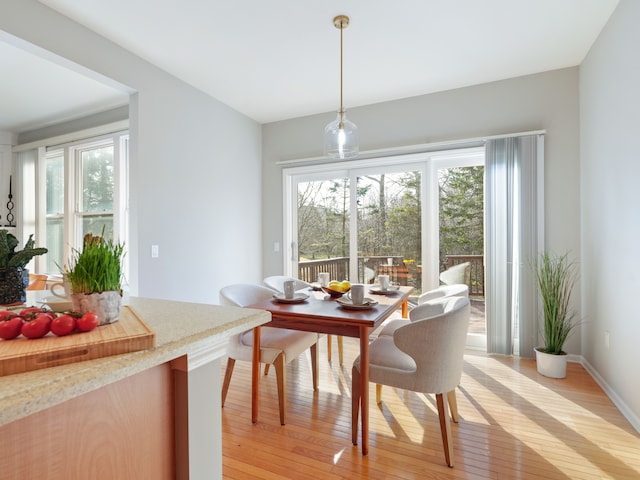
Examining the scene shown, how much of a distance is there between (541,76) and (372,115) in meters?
1.60

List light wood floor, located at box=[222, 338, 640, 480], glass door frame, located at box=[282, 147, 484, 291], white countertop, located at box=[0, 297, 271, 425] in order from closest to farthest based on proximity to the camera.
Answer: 1. white countertop, located at box=[0, 297, 271, 425]
2. light wood floor, located at box=[222, 338, 640, 480]
3. glass door frame, located at box=[282, 147, 484, 291]

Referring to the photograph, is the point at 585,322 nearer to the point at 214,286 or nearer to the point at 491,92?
the point at 491,92

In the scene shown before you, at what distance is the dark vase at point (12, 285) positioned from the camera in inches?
41.6

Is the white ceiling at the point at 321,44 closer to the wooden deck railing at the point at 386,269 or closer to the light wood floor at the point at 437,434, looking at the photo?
the wooden deck railing at the point at 386,269

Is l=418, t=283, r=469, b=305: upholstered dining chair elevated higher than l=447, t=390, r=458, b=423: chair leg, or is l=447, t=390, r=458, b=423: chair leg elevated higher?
l=418, t=283, r=469, b=305: upholstered dining chair

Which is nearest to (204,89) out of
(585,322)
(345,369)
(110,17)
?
(110,17)

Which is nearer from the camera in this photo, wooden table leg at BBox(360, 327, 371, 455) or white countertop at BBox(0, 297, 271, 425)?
white countertop at BBox(0, 297, 271, 425)

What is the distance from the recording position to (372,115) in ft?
12.6

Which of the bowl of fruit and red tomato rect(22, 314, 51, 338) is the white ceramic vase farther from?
the bowl of fruit

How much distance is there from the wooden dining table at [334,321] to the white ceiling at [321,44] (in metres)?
1.92

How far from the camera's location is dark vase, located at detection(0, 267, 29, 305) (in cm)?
106

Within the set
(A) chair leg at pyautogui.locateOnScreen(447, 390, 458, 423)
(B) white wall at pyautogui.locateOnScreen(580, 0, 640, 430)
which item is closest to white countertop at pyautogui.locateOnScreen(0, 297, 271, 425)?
(A) chair leg at pyautogui.locateOnScreen(447, 390, 458, 423)

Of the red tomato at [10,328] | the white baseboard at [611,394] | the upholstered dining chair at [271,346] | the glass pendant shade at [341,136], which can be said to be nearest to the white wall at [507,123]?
the white baseboard at [611,394]

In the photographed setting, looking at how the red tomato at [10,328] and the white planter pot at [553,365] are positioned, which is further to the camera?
the white planter pot at [553,365]
